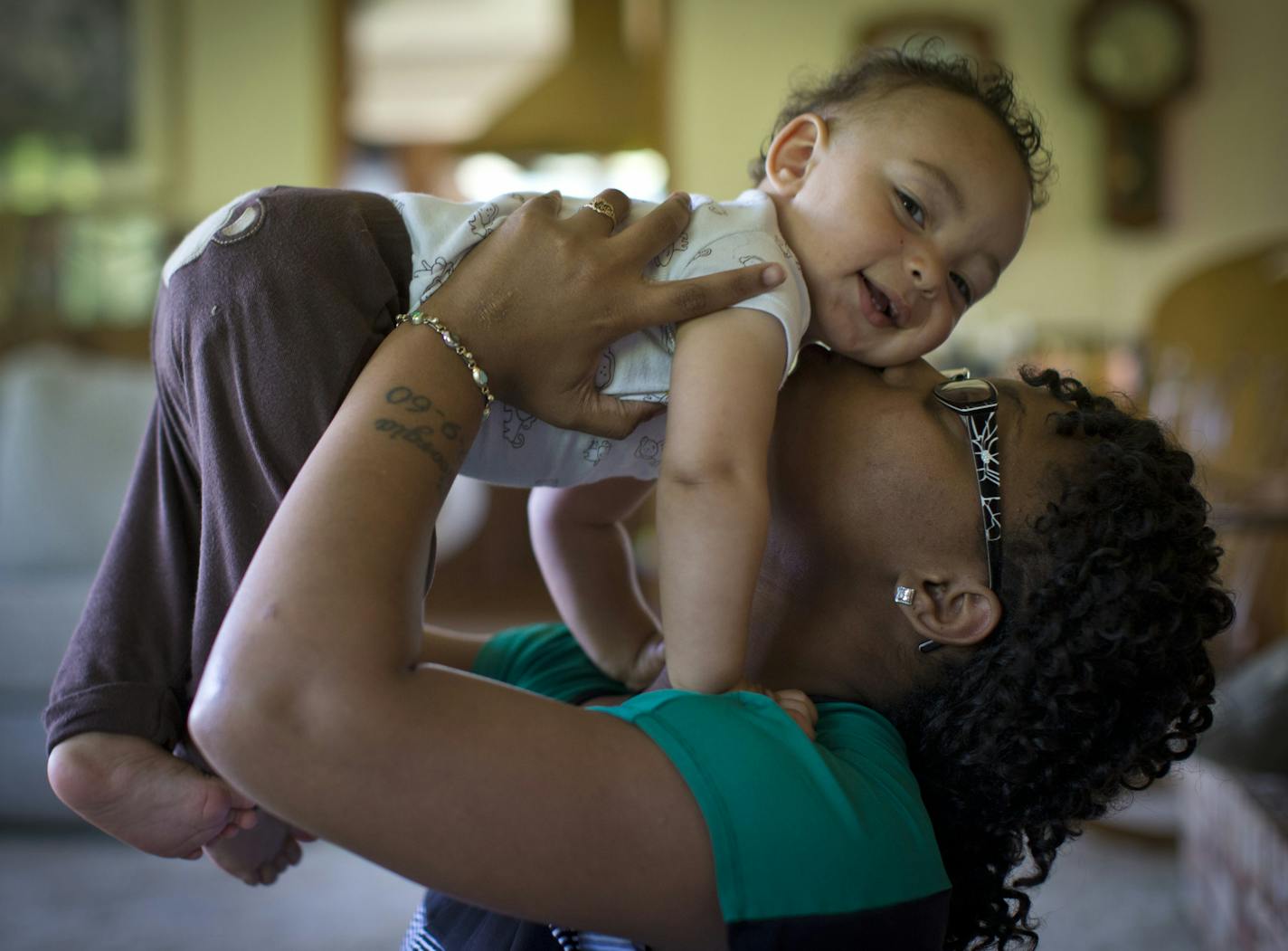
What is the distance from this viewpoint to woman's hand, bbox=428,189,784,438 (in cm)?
87

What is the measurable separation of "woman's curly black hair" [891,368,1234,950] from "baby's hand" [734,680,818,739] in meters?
0.11

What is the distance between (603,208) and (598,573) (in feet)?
1.35

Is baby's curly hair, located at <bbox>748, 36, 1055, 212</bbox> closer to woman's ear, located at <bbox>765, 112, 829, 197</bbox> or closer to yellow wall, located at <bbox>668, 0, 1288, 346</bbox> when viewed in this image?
woman's ear, located at <bbox>765, 112, 829, 197</bbox>

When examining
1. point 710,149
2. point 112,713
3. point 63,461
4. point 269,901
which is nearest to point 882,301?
point 112,713

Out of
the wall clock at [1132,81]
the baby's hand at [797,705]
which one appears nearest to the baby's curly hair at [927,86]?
the baby's hand at [797,705]

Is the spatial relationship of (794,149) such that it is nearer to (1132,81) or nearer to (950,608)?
(950,608)

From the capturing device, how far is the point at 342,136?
5.02 m

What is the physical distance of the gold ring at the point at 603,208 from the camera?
0.96m

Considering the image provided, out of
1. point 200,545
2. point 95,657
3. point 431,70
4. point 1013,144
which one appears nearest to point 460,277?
point 200,545

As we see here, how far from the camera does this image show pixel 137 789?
860 millimetres

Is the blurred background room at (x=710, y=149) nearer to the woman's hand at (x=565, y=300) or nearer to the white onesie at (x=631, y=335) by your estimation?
the white onesie at (x=631, y=335)

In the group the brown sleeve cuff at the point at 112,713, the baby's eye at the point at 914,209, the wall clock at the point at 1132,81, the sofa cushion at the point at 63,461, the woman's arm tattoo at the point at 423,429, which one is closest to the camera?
the woman's arm tattoo at the point at 423,429

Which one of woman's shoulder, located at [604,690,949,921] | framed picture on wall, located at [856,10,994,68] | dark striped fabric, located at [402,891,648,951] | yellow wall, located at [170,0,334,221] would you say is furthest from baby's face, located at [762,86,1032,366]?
yellow wall, located at [170,0,334,221]

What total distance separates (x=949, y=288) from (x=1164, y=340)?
3.12 metres
